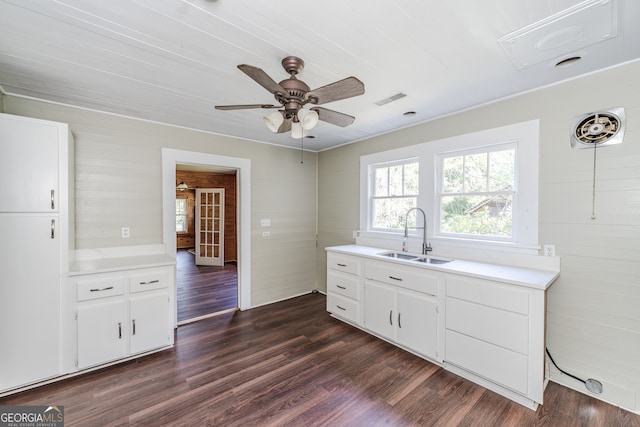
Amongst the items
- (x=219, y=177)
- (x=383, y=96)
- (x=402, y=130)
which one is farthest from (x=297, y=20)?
(x=219, y=177)

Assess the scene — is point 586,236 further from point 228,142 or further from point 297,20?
point 228,142

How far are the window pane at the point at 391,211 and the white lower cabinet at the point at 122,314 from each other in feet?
8.82

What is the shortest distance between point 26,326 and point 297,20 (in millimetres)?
3042

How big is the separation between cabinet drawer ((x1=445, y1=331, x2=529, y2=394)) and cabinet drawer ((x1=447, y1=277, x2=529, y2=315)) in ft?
1.11

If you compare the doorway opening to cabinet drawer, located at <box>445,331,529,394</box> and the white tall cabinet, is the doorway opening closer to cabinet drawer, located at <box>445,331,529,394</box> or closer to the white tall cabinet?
the white tall cabinet

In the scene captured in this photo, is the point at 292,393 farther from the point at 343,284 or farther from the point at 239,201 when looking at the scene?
the point at 239,201

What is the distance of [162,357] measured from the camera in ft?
8.67

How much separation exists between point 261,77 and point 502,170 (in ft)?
7.99

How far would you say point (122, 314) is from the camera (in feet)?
8.32

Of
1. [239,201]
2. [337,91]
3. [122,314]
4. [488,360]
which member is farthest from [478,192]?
[122,314]

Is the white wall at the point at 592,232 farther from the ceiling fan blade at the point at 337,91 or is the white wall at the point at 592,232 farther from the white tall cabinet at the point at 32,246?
the white tall cabinet at the point at 32,246

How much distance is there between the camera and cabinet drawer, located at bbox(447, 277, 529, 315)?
2002 mm

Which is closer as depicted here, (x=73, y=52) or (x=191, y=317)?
(x=73, y=52)

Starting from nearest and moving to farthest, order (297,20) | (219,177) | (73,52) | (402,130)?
(297,20)
(73,52)
(402,130)
(219,177)
